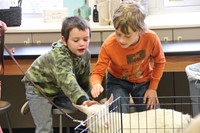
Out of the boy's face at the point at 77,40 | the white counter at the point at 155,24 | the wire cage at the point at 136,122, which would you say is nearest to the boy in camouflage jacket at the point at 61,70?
the boy's face at the point at 77,40

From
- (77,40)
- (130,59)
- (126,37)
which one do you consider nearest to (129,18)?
(126,37)

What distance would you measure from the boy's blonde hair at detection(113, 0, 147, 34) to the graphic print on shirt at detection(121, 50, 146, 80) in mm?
174

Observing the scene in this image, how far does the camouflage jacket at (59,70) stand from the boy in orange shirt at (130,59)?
0.48ft

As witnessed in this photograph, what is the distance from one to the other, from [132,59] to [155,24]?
39.3 inches

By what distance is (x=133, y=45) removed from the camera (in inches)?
82.0

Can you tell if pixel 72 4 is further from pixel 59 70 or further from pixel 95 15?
pixel 59 70

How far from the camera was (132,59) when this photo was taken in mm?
2096

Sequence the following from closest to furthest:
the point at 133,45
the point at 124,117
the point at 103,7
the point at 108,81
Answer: the point at 124,117 → the point at 133,45 → the point at 108,81 → the point at 103,7

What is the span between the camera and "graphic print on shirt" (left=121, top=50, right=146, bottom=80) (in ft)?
6.88

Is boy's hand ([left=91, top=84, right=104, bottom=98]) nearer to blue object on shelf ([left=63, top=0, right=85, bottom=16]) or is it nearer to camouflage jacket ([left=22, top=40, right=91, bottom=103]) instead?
camouflage jacket ([left=22, top=40, right=91, bottom=103])

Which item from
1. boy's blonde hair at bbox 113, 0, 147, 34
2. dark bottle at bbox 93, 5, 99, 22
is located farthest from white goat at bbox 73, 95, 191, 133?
dark bottle at bbox 93, 5, 99, 22

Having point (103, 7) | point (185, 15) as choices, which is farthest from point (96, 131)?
point (185, 15)

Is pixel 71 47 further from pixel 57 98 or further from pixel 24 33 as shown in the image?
pixel 24 33

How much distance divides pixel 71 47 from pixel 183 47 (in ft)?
2.96
